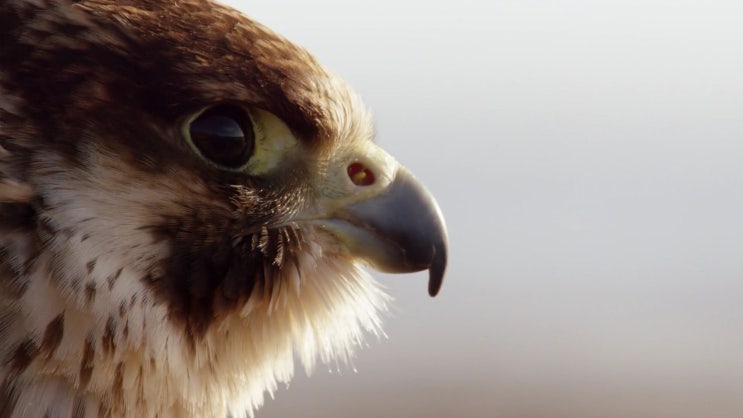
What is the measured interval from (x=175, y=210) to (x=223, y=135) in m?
0.19

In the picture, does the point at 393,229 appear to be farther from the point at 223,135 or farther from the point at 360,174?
the point at 223,135

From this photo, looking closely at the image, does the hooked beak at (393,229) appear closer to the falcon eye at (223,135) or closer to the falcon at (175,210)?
the falcon at (175,210)

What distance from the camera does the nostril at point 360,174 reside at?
2.52m

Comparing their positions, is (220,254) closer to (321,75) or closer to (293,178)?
(293,178)

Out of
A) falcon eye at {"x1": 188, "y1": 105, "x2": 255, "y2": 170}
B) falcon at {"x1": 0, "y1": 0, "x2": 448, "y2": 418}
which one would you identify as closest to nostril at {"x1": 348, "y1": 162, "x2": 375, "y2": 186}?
falcon at {"x1": 0, "y1": 0, "x2": 448, "y2": 418}

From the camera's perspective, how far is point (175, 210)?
7.43ft

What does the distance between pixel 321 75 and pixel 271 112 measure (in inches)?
8.0

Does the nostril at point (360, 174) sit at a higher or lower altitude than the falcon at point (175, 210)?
higher

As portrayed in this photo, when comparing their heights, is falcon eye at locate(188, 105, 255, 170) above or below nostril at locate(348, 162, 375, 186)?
below

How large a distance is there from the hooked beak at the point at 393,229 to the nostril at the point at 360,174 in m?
0.05

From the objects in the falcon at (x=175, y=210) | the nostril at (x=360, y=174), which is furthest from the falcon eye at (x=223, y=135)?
the nostril at (x=360, y=174)

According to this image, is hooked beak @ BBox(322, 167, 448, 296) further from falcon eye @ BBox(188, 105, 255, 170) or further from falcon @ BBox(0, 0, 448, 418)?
falcon eye @ BBox(188, 105, 255, 170)

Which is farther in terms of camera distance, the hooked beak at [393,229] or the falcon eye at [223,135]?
the hooked beak at [393,229]

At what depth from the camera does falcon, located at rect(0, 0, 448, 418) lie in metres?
2.08
